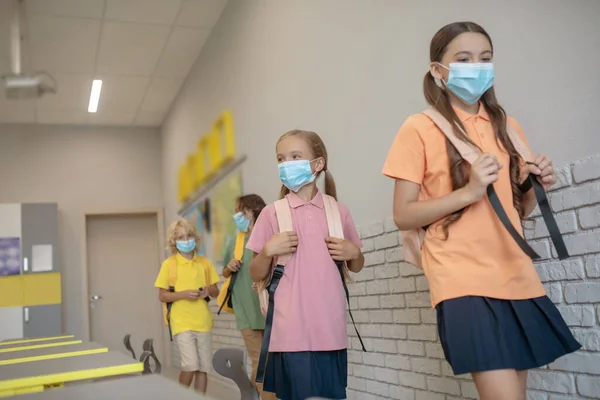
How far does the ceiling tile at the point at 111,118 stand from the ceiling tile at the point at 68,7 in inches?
106

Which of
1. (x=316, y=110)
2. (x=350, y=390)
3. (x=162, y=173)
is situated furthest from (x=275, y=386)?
(x=162, y=173)

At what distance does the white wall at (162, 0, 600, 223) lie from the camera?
1.92 metres

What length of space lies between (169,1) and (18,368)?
4.15 m

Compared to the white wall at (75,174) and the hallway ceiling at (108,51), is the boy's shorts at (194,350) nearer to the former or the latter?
the hallway ceiling at (108,51)

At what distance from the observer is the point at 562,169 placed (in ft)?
6.31

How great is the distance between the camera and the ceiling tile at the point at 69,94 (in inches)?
264

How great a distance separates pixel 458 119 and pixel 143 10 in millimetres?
4476

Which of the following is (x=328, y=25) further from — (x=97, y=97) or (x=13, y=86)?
(x=97, y=97)

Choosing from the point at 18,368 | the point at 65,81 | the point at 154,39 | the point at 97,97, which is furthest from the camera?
the point at 97,97

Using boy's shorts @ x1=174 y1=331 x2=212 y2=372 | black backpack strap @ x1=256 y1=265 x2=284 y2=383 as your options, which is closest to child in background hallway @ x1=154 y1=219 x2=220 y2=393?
boy's shorts @ x1=174 y1=331 x2=212 y2=372

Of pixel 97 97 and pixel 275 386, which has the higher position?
pixel 97 97

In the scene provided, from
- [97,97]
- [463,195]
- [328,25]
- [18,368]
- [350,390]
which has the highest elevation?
[97,97]

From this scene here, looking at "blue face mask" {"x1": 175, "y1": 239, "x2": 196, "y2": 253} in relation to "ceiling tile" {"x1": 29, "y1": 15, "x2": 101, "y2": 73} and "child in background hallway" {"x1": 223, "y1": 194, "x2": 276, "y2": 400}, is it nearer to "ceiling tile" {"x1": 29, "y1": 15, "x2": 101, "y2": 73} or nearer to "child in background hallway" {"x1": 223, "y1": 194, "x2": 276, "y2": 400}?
"child in background hallway" {"x1": 223, "y1": 194, "x2": 276, "y2": 400}

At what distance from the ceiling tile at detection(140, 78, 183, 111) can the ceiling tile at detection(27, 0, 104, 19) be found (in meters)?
1.73
